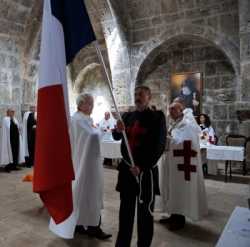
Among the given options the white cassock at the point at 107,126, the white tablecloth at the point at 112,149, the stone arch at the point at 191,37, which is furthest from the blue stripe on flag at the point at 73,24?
the stone arch at the point at 191,37

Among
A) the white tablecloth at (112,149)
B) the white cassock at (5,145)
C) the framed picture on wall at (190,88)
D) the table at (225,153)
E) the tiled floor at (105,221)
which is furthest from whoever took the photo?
the framed picture on wall at (190,88)

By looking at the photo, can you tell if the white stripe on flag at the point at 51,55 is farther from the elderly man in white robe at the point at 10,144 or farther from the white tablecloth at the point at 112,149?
the elderly man in white robe at the point at 10,144

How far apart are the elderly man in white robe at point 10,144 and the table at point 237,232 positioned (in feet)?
20.2

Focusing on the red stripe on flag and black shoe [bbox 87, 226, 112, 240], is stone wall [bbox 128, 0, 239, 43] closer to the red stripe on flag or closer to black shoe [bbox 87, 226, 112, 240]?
black shoe [bbox 87, 226, 112, 240]

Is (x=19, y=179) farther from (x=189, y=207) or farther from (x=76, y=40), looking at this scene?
(x=76, y=40)

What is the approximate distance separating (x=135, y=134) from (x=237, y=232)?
1.22 meters

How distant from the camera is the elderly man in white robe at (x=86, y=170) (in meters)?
2.86

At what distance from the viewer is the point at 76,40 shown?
192 centimetres

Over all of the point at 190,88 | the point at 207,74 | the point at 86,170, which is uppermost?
the point at 207,74

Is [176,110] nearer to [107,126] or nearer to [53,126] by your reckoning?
[53,126]

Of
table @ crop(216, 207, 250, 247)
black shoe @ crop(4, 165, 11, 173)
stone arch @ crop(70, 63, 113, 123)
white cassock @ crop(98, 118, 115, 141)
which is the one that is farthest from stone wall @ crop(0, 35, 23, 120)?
table @ crop(216, 207, 250, 247)

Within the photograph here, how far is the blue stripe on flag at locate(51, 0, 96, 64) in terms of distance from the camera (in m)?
1.83

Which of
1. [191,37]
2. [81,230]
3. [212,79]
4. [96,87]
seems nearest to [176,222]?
[81,230]

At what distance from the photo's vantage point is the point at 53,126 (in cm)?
170
